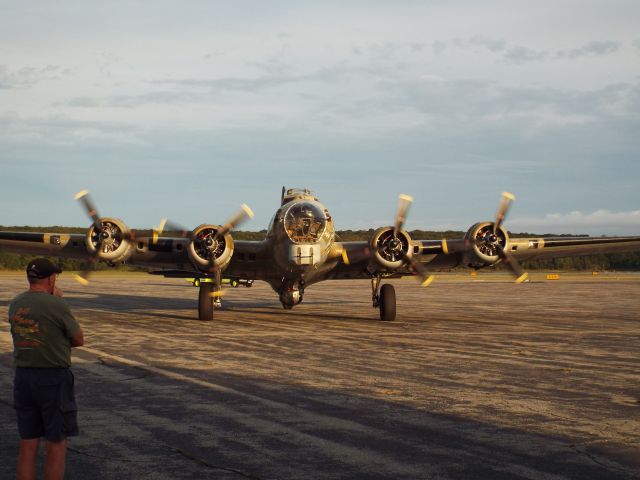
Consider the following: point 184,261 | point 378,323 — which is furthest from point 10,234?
point 378,323

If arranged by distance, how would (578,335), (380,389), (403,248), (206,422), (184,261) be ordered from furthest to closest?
1. (184,261)
2. (403,248)
3. (578,335)
4. (380,389)
5. (206,422)

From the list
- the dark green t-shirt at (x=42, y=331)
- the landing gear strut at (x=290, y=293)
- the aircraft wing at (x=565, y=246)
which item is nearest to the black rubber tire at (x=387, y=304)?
the landing gear strut at (x=290, y=293)

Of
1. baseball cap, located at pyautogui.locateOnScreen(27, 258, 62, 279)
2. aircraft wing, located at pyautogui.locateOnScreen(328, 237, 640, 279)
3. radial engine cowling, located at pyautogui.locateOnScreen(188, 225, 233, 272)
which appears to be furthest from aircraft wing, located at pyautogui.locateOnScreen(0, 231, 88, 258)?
baseball cap, located at pyautogui.locateOnScreen(27, 258, 62, 279)

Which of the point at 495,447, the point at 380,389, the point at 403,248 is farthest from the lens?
the point at 403,248

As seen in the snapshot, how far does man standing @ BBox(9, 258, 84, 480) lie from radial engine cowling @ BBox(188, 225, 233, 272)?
1934 cm

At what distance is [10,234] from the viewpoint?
28.3 m

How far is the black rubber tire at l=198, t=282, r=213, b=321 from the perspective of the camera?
27875 millimetres

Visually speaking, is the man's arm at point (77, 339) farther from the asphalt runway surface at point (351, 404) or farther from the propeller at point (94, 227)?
the propeller at point (94, 227)

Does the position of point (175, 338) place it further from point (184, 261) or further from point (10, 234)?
point (10, 234)

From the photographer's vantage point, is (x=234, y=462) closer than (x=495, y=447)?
Yes

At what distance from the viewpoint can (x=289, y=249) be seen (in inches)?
1041

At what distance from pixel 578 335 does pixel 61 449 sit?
1888 centimetres

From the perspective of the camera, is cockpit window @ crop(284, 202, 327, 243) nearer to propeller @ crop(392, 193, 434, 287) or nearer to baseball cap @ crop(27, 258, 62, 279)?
propeller @ crop(392, 193, 434, 287)

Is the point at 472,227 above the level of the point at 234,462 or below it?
above
